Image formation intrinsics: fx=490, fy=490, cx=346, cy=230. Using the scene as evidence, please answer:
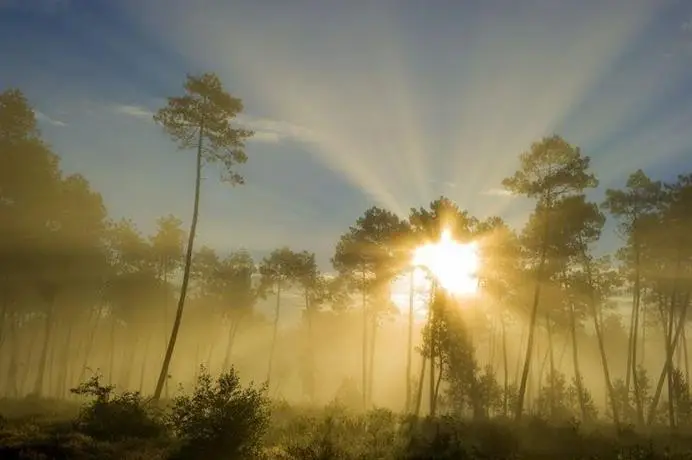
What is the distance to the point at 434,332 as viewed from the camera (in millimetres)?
Result: 29625

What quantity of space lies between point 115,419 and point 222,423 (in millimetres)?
5555

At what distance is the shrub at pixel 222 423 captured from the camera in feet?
46.9

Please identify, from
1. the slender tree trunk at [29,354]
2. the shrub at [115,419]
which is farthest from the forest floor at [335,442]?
the slender tree trunk at [29,354]

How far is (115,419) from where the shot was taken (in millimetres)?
17469

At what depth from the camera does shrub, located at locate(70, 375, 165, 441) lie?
16816 mm

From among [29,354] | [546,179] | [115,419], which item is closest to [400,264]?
[546,179]

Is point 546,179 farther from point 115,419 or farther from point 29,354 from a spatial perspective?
point 29,354

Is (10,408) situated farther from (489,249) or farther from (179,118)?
(489,249)

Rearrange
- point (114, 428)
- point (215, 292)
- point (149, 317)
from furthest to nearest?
1. point (215, 292)
2. point (149, 317)
3. point (114, 428)

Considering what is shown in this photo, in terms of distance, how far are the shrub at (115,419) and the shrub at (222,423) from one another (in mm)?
2987

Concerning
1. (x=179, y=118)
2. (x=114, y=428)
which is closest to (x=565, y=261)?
(x=179, y=118)

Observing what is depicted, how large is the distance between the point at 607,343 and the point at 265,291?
5319cm

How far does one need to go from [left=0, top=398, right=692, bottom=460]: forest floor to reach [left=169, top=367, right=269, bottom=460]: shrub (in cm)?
9

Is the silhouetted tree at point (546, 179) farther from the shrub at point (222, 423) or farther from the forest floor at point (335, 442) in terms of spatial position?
the shrub at point (222, 423)
